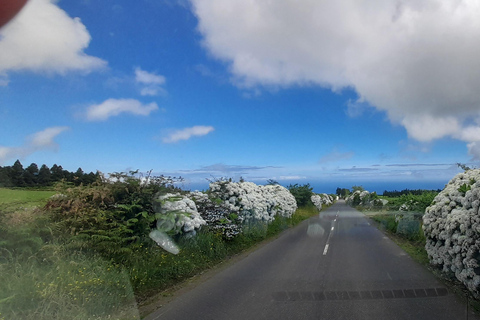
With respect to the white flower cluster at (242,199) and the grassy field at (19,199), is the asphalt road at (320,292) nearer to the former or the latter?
the grassy field at (19,199)

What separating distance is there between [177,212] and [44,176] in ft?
15.9

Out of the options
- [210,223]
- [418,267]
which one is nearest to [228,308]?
[418,267]

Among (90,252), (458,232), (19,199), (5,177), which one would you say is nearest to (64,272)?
(90,252)

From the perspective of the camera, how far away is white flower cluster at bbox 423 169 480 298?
630cm

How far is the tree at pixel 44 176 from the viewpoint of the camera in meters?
11.4

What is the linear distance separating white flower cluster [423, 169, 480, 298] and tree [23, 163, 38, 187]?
11429 mm

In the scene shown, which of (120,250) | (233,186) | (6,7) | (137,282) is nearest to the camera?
(6,7)

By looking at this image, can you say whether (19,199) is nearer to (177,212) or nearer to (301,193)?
(177,212)

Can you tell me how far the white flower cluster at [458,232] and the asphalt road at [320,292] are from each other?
1.57ft

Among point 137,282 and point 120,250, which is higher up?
point 120,250

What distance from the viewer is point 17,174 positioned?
432 inches

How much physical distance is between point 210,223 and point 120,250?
5.11 metres

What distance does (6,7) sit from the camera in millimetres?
5211

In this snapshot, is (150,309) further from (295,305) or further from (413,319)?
(413,319)
